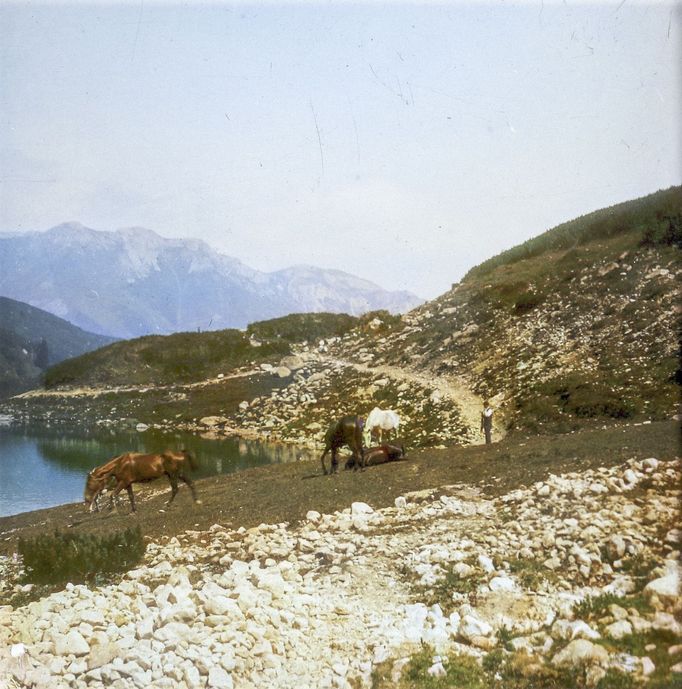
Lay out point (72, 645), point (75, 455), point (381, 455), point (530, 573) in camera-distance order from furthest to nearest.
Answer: point (75, 455) < point (381, 455) < point (530, 573) < point (72, 645)

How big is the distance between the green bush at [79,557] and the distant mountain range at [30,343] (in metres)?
70.1

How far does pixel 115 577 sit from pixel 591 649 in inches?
290

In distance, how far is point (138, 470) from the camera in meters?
16.6

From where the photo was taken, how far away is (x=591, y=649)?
19.8 feet

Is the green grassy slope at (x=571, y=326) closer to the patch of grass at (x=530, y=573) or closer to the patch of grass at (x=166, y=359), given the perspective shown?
the patch of grass at (x=166, y=359)

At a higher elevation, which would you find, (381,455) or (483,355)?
(483,355)

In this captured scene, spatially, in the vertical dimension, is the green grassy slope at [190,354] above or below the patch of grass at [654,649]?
above

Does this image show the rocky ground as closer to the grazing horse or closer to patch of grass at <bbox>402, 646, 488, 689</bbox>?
patch of grass at <bbox>402, 646, 488, 689</bbox>

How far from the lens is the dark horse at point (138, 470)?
16562 millimetres

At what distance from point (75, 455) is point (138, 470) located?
20.2 meters

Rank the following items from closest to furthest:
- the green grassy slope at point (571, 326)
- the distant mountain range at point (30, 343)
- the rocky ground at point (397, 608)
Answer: the rocky ground at point (397, 608) → the green grassy slope at point (571, 326) → the distant mountain range at point (30, 343)

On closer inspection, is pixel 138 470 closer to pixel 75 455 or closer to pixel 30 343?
pixel 75 455

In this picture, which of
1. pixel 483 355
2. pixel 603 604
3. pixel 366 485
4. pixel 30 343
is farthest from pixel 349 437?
pixel 30 343

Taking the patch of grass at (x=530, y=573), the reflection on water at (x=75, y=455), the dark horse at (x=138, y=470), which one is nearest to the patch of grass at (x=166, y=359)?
the reflection on water at (x=75, y=455)
